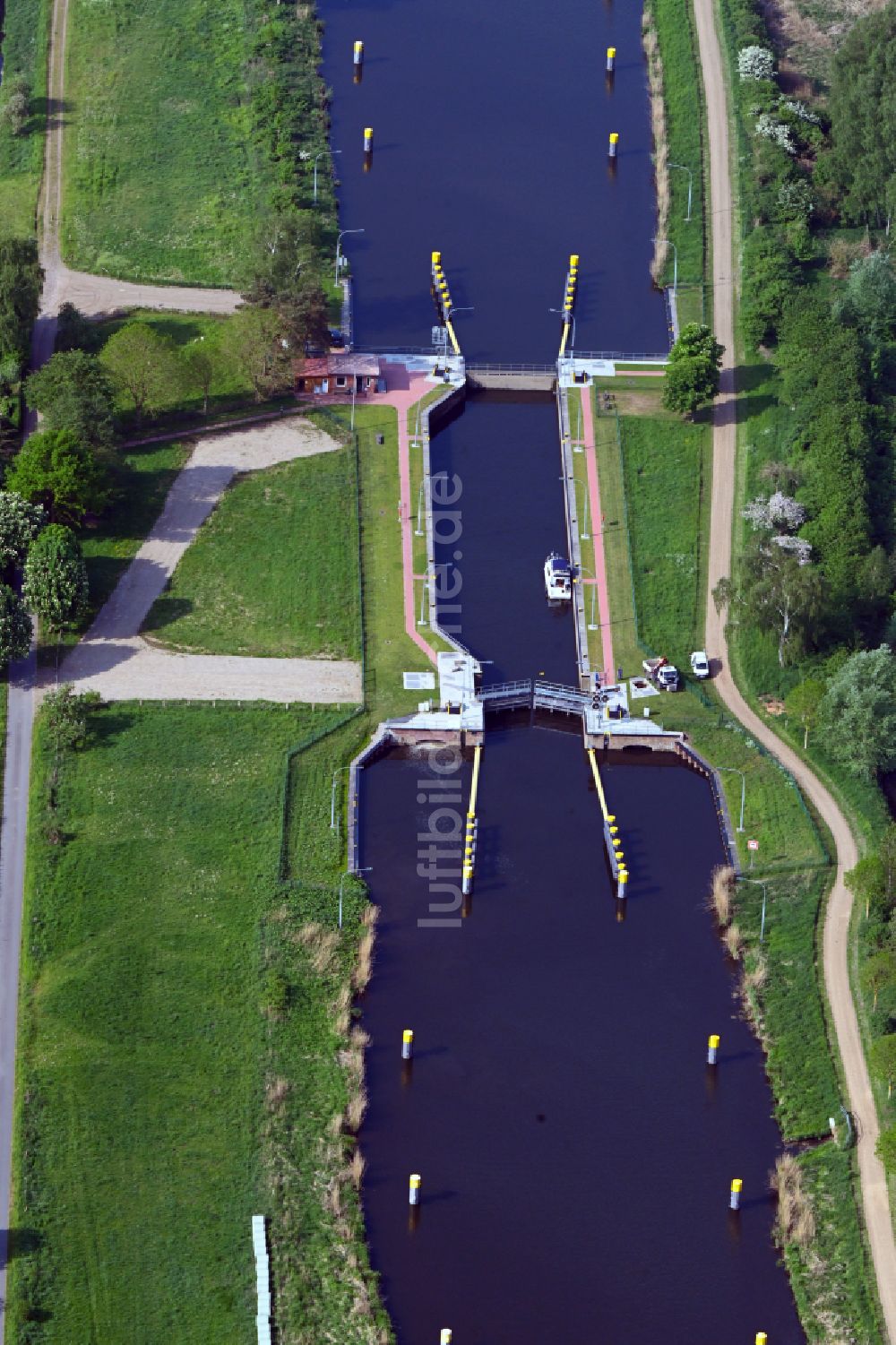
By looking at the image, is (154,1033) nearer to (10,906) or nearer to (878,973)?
(10,906)

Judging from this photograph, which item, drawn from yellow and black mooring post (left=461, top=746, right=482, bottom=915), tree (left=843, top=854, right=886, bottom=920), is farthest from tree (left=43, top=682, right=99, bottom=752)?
tree (left=843, top=854, right=886, bottom=920)

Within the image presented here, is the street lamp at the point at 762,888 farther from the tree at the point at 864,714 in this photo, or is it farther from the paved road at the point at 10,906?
the paved road at the point at 10,906

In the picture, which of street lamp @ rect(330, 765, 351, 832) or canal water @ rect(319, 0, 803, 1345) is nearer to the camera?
canal water @ rect(319, 0, 803, 1345)

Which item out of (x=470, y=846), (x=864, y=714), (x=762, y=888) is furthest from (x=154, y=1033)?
(x=864, y=714)

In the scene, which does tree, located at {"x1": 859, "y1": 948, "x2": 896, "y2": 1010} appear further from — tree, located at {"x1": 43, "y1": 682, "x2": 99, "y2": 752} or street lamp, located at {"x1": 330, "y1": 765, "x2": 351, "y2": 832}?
tree, located at {"x1": 43, "y1": 682, "x2": 99, "y2": 752}

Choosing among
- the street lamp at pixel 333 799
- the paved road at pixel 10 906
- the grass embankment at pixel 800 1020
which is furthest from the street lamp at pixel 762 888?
the paved road at pixel 10 906
